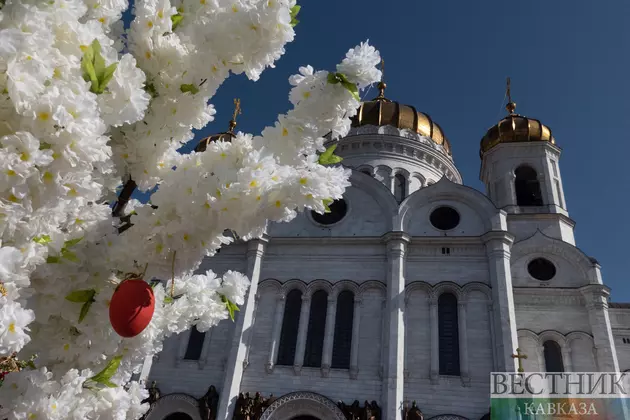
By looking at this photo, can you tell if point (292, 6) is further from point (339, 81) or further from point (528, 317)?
point (528, 317)

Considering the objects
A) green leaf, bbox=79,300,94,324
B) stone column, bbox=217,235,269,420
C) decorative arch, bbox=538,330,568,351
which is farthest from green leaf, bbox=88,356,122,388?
decorative arch, bbox=538,330,568,351

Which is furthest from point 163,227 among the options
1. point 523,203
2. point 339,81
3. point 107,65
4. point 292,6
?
point 523,203

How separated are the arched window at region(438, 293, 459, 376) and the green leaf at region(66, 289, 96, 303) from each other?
47.1ft

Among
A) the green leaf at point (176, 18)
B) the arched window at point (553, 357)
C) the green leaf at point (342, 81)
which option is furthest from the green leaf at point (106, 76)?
the arched window at point (553, 357)

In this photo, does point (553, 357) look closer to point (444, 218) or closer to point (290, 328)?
point (444, 218)

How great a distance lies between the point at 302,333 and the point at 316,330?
544mm

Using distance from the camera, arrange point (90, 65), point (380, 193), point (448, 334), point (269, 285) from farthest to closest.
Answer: point (380, 193), point (269, 285), point (448, 334), point (90, 65)

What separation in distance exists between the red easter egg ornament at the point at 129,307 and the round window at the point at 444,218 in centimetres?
1643

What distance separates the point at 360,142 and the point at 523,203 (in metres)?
8.66

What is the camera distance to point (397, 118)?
2592cm

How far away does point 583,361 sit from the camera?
16.8 metres

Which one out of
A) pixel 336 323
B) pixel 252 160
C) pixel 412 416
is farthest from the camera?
pixel 336 323

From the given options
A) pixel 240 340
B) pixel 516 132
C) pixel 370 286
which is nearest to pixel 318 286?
pixel 370 286

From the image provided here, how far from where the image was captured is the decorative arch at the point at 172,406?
51.8ft
